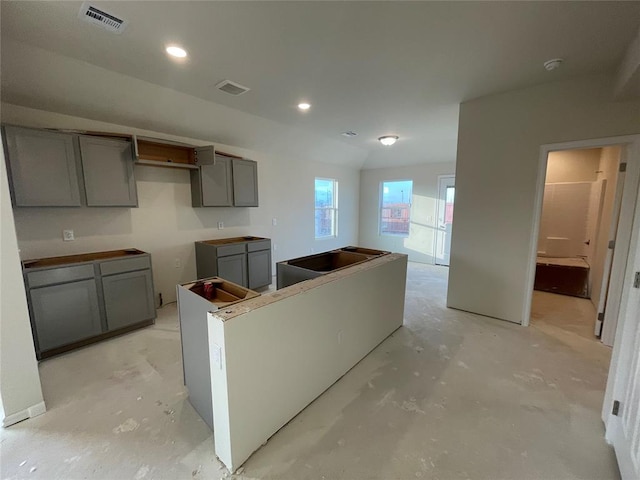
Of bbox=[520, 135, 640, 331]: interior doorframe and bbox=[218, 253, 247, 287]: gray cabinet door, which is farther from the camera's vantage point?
bbox=[218, 253, 247, 287]: gray cabinet door

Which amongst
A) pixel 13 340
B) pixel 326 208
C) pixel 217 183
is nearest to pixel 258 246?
pixel 217 183

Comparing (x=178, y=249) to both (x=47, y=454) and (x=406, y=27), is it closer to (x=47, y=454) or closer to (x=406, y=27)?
(x=47, y=454)

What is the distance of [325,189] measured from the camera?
6609 millimetres

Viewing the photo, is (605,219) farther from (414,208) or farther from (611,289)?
(414,208)

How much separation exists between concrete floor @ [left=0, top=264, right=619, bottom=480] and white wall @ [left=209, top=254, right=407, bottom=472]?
0.42 feet

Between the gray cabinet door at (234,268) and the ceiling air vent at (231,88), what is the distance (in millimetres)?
2181

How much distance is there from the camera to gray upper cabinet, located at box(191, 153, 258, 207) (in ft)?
12.4

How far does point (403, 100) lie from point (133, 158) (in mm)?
3333

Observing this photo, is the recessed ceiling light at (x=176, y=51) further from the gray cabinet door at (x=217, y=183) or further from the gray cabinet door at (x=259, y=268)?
the gray cabinet door at (x=259, y=268)

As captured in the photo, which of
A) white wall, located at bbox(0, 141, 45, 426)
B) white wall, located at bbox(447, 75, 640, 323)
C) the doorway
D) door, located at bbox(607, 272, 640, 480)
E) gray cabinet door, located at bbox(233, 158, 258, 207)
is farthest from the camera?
gray cabinet door, located at bbox(233, 158, 258, 207)

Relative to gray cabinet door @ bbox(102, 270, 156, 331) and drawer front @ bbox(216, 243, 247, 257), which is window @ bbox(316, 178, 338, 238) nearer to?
drawer front @ bbox(216, 243, 247, 257)

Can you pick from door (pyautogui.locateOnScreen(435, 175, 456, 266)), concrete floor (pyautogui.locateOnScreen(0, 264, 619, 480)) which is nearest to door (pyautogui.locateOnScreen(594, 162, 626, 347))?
concrete floor (pyautogui.locateOnScreen(0, 264, 619, 480))

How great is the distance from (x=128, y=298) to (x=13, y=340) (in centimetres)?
120

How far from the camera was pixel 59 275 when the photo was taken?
2.44 m
